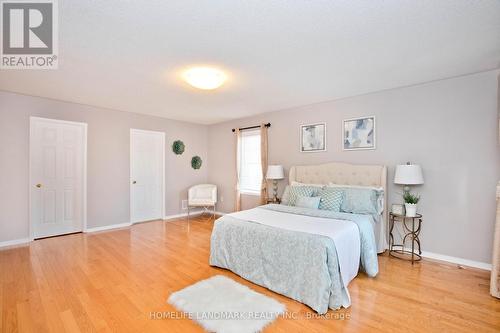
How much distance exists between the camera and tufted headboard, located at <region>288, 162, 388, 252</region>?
12.1 ft

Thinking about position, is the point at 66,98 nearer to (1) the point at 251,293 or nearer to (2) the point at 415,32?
(1) the point at 251,293

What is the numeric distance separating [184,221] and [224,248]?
301 centimetres

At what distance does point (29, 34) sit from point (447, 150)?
5.09m

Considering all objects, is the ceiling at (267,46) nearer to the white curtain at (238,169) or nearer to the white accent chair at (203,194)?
the white curtain at (238,169)

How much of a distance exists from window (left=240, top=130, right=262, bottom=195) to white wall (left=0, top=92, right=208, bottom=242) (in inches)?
56.5

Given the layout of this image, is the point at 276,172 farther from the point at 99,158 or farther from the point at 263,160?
the point at 99,158

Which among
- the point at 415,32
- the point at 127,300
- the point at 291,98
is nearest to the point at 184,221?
the point at 127,300

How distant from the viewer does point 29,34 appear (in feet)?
7.39

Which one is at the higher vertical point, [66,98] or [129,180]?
[66,98]

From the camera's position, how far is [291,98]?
425 centimetres

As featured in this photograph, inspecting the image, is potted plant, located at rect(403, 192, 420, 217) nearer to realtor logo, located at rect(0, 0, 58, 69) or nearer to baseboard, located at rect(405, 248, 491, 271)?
baseboard, located at rect(405, 248, 491, 271)

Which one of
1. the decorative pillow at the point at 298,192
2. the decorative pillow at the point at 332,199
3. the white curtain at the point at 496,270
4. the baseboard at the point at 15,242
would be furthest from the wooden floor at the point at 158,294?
the decorative pillow at the point at 298,192

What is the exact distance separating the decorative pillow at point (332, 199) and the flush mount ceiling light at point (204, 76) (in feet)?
7.59

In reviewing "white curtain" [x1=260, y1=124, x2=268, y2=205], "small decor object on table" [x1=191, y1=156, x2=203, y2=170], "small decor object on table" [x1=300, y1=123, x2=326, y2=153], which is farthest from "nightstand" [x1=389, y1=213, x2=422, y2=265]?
"small decor object on table" [x1=191, y1=156, x2=203, y2=170]
